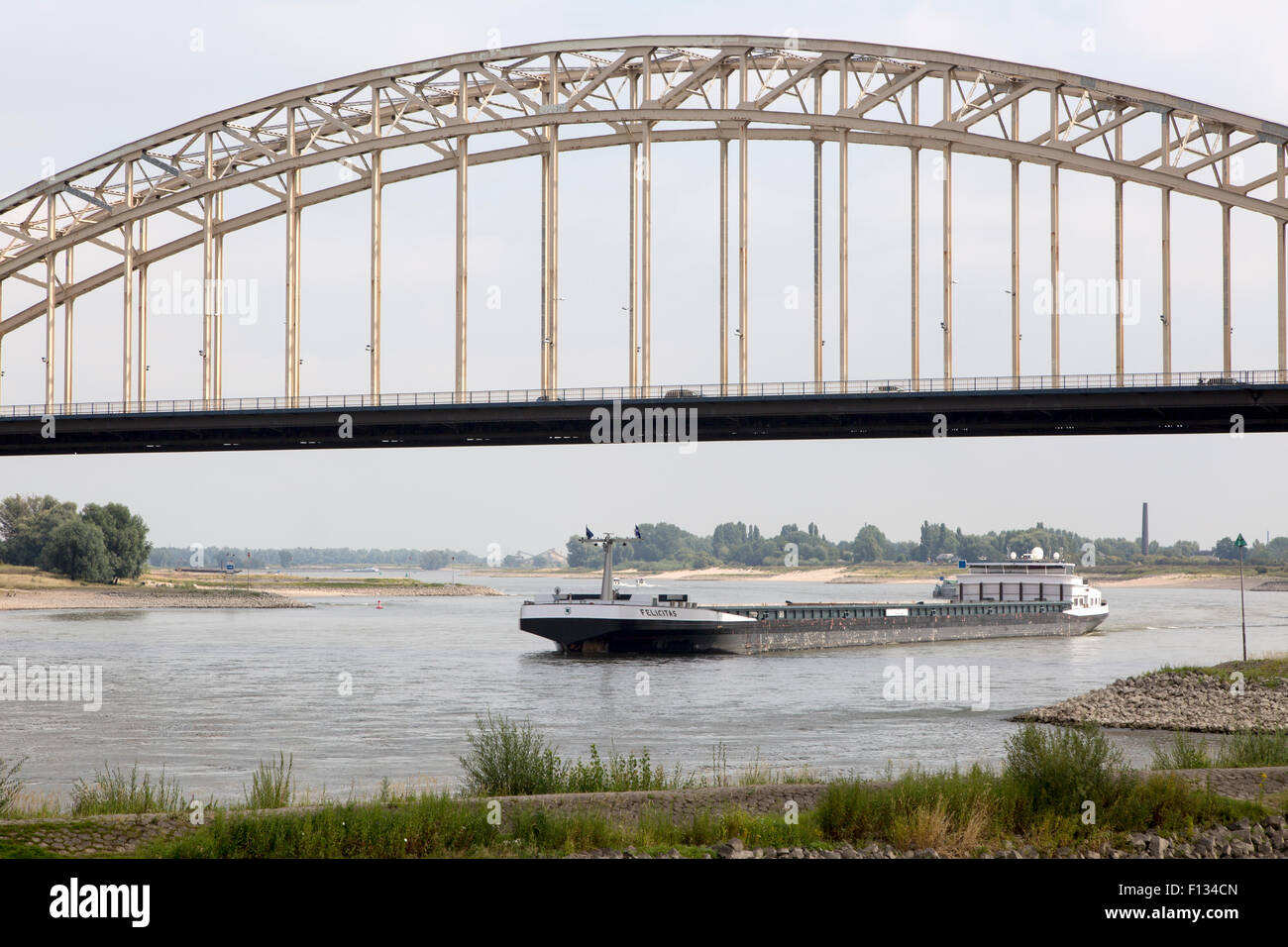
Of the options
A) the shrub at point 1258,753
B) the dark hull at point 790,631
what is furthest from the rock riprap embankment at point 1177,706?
the dark hull at point 790,631

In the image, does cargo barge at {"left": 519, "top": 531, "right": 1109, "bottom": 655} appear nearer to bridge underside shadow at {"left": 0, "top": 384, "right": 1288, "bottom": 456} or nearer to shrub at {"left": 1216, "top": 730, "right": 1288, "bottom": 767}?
bridge underside shadow at {"left": 0, "top": 384, "right": 1288, "bottom": 456}

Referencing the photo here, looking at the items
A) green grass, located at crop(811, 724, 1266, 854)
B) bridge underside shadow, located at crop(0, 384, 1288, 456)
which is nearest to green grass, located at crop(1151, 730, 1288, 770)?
green grass, located at crop(811, 724, 1266, 854)

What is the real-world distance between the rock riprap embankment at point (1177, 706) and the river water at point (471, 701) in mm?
1433

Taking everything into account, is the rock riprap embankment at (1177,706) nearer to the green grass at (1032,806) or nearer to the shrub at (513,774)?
the green grass at (1032,806)

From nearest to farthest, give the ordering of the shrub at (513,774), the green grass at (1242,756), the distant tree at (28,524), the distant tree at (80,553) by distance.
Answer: the shrub at (513,774)
the green grass at (1242,756)
the distant tree at (80,553)
the distant tree at (28,524)

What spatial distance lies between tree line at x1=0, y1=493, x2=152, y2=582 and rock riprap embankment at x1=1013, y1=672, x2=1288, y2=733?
365 ft

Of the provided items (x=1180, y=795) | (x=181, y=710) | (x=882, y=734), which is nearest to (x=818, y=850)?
(x=1180, y=795)

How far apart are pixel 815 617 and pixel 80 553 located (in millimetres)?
86441

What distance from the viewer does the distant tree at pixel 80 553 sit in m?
123

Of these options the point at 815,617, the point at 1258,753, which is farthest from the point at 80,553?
the point at 1258,753

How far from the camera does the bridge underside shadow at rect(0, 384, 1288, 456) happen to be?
44.3 metres

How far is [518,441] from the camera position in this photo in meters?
52.4

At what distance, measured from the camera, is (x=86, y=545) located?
123 m

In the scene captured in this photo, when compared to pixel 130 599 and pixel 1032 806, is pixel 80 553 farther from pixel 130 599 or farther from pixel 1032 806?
pixel 1032 806
